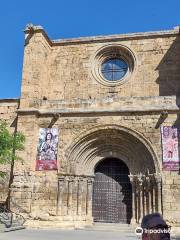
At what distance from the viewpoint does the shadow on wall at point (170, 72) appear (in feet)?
43.0

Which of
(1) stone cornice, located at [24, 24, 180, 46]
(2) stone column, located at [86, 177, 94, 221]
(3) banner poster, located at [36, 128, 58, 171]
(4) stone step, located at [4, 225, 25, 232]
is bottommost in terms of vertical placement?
(4) stone step, located at [4, 225, 25, 232]

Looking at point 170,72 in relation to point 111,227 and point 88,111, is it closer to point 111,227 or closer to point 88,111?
point 88,111

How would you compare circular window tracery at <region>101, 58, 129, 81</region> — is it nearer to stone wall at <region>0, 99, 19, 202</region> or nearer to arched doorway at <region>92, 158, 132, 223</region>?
arched doorway at <region>92, 158, 132, 223</region>

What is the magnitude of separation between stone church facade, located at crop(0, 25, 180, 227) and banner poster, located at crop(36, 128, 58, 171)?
0.17m

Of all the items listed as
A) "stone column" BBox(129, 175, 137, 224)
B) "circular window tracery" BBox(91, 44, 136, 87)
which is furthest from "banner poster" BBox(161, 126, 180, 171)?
"circular window tracery" BBox(91, 44, 136, 87)

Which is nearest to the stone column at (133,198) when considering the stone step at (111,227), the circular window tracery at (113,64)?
the stone step at (111,227)

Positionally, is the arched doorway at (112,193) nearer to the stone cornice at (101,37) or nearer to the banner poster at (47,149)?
the banner poster at (47,149)

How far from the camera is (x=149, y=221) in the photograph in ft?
3.45

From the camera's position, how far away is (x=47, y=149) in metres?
11.6

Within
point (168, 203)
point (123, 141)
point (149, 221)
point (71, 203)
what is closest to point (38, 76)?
point (123, 141)

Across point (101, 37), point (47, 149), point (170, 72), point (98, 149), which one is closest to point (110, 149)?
point (98, 149)

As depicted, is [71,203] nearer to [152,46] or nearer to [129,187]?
[129,187]

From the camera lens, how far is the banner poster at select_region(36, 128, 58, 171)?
11.4 metres

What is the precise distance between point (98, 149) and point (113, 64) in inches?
172
